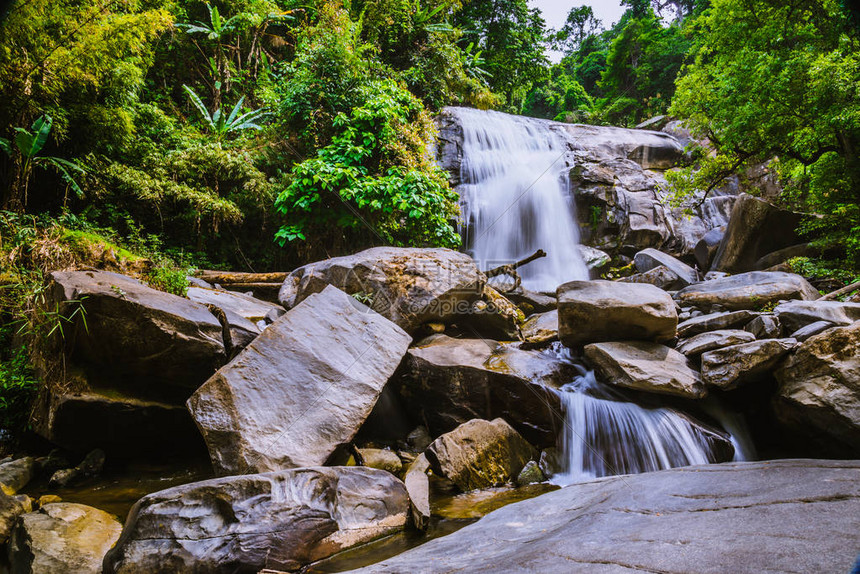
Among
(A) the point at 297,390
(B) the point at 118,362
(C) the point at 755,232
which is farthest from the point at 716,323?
(B) the point at 118,362

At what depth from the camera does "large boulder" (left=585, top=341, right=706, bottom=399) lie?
4.45 m

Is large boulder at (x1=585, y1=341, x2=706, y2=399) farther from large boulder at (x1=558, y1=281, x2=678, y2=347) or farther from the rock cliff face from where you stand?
the rock cliff face

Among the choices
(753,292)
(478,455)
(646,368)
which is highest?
(753,292)

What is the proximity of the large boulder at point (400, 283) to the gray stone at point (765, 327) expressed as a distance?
3734 millimetres

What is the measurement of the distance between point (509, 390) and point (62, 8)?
849 centimetres

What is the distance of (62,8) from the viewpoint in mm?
5578

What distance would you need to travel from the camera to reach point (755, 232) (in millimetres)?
9008

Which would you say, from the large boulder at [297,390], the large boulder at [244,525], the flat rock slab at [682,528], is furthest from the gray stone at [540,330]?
the large boulder at [244,525]

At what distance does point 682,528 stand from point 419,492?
219 centimetres

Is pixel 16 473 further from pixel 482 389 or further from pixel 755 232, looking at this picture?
pixel 755 232

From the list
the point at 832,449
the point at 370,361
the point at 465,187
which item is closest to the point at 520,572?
the point at 370,361

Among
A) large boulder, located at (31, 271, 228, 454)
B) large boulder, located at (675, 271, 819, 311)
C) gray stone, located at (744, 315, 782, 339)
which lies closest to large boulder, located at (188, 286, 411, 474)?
large boulder, located at (31, 271, 228, 454)

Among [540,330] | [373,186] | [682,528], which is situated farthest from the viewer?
[373,186]

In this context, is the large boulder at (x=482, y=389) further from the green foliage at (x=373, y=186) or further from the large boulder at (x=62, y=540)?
the green foliage at (x=373, y=186)
